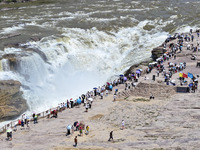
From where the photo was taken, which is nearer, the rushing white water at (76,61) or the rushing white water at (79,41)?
the rushing white water at (76,61)

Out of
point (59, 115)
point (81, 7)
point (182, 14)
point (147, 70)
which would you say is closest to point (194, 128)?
point (59, 115)

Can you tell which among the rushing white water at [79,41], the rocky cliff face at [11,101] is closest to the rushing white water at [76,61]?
the rushing white water at [79,41]

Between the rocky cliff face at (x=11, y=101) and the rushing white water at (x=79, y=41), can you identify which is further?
the rushing white water at (x=79, y=41)

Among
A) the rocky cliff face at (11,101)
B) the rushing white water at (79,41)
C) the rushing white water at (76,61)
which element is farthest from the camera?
the rushing white water at (79,41)

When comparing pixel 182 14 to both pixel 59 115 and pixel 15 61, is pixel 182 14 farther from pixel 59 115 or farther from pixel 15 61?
pixel 59 115

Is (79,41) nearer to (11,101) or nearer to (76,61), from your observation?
(76,61)

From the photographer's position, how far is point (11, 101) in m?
37.1

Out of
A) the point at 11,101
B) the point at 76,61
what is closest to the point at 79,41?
the point at 76,61

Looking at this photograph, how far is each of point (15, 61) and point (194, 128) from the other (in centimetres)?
2424

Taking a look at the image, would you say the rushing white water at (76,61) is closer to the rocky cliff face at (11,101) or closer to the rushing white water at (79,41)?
the rushing white water at (79,41)

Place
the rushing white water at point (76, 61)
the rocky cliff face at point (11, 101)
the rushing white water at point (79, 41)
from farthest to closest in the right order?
the rushing white water at point (79, 41)
the rushing white water at point (76, 61)
the rocky cliff face at point (11, 101)

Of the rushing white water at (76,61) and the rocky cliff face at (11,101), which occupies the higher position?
the rushing white water at (76,61)

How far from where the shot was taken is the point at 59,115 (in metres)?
32.5

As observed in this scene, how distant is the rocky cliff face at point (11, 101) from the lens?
35.8 m
